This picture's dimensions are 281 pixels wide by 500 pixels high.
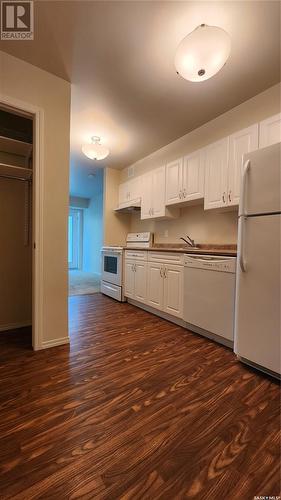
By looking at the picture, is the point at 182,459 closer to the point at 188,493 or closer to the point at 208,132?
the point at 188,493

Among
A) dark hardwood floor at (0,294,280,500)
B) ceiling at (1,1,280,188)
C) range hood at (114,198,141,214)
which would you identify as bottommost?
dark hardwood floor at (0,294,280,500)

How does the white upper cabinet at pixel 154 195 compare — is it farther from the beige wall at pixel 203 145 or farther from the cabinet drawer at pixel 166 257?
the cabinet drawer at pixel 166 257

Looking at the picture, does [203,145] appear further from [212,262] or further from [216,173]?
[212,262]

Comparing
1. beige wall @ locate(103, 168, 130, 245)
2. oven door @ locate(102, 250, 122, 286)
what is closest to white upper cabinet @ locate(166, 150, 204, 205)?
oven door @ locate(102, 250, 122, 286)

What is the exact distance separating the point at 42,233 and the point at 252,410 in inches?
80.6

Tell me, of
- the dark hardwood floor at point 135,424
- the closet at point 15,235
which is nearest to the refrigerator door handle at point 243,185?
the dark hardwood floor at point 135,424

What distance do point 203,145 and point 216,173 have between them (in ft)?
Result: 1.91

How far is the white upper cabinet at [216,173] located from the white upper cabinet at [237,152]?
6 centimetres

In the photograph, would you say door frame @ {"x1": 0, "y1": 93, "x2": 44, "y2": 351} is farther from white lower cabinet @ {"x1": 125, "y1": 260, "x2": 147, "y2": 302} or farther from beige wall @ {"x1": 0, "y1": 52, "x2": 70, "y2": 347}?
white lower cabinet @ {"x1": 125, "y1": 260, "x2": 147, "y2": 302}

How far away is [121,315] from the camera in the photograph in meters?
3.02

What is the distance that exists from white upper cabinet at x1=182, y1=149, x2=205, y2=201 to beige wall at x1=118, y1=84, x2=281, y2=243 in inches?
8.5

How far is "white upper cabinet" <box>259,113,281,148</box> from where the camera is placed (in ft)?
6.62

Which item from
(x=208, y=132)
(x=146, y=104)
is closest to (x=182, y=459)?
(x=146, y=104)

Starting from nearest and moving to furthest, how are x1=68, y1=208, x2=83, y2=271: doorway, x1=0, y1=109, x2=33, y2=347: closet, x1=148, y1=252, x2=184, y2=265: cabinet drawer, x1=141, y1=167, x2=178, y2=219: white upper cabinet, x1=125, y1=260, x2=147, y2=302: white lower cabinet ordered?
x1=0, y1=109, x2=33, y2=347: closet → x1=148, y1=252, x2=184, y2=265: cabinet drawer → x1=125, y1=260, x2=147, y2=302: white lower cabinet → x1=141, y1=167, x2=178, y2=219: white upper cabinet → x1=68, y1=208, x2=83, y2=271: doorway
